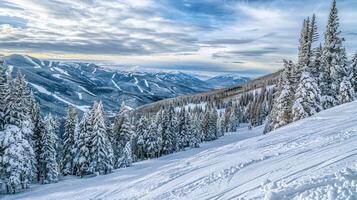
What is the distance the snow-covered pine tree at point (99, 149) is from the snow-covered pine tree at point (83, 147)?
658 mm

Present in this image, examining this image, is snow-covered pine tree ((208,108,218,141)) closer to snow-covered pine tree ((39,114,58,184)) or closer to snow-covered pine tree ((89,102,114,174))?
snow-covered pine tree ((89,102,114,174))

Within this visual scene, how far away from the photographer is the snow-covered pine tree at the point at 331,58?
44062 millimetres

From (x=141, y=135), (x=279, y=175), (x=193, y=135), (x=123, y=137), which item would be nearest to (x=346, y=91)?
(x=123, y=137)

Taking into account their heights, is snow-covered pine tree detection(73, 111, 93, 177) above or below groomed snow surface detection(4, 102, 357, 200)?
below

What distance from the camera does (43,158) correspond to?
43656mm

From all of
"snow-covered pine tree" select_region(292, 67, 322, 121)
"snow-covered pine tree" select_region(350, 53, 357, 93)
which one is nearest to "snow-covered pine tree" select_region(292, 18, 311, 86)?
"snow-covered pine tree" select_region(292, 67, 322, 121)

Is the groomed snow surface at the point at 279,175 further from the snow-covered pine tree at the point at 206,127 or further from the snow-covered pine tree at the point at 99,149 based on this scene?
the snow-covered pine tree at the point at 206,127

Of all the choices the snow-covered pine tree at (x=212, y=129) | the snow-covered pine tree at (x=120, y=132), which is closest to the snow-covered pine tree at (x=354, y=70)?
the snow-covered pine tree at (x=120, y=132)

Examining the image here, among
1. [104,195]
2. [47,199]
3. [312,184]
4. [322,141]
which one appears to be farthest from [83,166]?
[312,184]

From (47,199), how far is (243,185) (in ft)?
53.6

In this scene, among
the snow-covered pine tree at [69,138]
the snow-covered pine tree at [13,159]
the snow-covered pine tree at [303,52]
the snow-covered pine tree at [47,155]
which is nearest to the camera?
the snow-covered pine tree at [13,159]

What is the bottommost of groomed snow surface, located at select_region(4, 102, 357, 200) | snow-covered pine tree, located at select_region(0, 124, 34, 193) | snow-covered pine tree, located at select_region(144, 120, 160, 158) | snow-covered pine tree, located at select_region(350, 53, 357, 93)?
snow-covered pine tree, located at select_region(144, 120, 160, 158)

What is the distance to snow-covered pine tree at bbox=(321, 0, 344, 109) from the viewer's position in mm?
44062

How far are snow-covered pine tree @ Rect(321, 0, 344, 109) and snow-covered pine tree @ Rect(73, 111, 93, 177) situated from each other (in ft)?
97.6
